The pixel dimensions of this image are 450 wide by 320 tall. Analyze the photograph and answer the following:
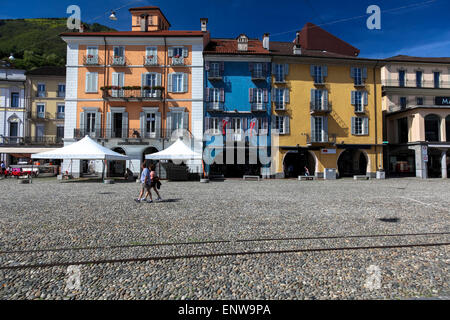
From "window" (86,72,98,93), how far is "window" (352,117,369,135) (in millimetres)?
26203

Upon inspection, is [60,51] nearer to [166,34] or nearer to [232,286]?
[166,34]

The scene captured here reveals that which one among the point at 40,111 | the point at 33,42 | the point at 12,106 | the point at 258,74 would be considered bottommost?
the point at 40,111

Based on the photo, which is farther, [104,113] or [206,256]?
[104,113]

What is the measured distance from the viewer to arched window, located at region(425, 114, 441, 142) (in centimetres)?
2778

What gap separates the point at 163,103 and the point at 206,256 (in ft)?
78.7

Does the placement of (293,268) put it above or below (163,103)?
below

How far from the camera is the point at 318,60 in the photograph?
27.3 m

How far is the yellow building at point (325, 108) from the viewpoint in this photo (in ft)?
88.7

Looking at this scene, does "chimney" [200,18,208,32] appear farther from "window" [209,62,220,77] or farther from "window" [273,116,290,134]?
"window" [273,116,290,134]

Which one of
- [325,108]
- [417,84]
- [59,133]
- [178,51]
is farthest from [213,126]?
[59,133]

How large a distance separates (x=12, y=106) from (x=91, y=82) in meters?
21.5

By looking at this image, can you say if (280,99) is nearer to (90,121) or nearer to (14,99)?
(90,121)

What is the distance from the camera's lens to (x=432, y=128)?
2811cm
